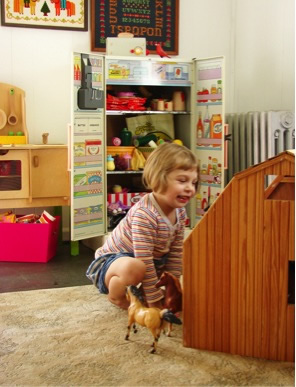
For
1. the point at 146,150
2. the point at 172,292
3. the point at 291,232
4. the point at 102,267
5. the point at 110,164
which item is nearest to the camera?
the point at 291,232

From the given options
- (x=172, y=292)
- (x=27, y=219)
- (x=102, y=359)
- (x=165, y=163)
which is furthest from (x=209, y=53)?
(x=102, y=359)

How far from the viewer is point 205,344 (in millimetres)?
1859

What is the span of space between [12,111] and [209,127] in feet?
→ 4.27

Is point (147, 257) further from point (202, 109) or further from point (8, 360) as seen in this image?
point (202, 109)

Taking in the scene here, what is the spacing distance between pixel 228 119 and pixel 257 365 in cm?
273

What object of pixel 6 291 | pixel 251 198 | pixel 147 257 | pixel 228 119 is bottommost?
pixel 6 291

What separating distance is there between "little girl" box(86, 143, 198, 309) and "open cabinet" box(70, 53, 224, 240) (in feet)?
4.24

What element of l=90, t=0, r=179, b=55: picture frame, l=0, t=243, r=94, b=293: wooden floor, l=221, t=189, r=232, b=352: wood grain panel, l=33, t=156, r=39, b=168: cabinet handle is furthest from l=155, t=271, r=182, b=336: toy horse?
l=90, t=0, r=179, b=55: picture frame

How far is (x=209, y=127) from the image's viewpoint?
3.77 metres

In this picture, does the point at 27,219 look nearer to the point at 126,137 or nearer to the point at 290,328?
the point at 126,137

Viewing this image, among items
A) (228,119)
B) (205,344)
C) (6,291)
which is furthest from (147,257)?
(228,119)

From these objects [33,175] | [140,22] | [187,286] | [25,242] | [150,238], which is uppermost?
[140,22]

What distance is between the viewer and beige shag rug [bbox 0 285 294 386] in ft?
5.48

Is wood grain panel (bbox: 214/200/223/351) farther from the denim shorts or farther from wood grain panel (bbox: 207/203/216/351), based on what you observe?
the denim shorts
